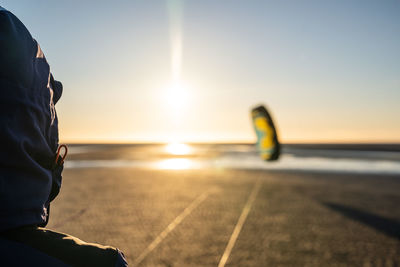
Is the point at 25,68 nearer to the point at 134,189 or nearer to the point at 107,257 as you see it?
the point at 107,257

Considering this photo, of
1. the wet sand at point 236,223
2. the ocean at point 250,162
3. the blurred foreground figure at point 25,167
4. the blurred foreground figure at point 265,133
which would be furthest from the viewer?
the ocean at point 250,162

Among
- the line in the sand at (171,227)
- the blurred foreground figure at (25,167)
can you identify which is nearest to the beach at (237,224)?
the line in the sand at (171,227)

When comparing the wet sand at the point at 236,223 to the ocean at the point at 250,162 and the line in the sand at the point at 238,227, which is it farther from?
the ocean at the point at 250,162

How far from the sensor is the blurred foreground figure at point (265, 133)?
1087 centimetres

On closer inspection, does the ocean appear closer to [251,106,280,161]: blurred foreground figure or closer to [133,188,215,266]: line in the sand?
[251,106,280,161]: blurred foreground figure

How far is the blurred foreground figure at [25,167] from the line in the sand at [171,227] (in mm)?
3681

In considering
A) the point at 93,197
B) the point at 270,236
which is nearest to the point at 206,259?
the point at 270,236

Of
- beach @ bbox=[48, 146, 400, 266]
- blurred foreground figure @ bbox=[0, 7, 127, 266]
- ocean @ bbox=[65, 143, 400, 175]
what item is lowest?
ocean @ bbox=[65, 143, 400, 175]

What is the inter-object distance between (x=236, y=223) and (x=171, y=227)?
4.38 feet

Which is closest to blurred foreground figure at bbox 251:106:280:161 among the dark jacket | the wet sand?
the wet sand

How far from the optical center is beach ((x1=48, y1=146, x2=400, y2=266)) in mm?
4766

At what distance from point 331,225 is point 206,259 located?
321 cm

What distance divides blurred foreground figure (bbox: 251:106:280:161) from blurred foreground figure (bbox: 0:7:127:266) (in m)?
10.1

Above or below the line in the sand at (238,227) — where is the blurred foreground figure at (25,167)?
above
